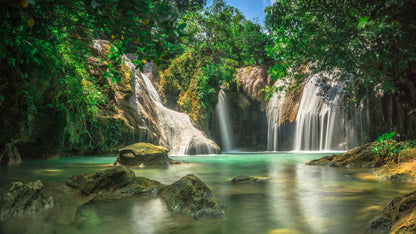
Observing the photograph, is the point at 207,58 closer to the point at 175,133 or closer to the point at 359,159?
the point at 175,133

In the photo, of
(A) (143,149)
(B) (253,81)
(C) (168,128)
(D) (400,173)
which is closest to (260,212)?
(D) (400,173)

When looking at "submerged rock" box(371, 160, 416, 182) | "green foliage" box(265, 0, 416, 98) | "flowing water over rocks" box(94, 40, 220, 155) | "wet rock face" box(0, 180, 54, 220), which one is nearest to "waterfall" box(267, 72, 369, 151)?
"flowing water over rocks" box(94, 40, 220, 155)

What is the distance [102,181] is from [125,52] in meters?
2.36

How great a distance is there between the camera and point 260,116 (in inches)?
939

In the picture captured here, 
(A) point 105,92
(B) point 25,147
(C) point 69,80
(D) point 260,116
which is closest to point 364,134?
(D) point 260,116

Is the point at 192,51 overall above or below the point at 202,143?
above

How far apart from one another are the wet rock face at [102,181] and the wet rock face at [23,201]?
0.80m

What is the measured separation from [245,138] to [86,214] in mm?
21383

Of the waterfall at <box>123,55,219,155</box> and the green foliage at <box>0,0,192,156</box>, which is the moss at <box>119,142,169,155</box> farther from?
the waterfall at <box>123,55,219,155</box>

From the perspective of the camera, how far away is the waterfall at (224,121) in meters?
22.5

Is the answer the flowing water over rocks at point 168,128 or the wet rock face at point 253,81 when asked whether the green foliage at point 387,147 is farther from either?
the wet rock face at point 253,81

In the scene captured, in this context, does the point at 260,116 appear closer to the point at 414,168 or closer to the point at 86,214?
the point at 414,168

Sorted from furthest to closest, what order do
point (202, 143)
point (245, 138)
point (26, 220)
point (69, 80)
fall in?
1. point (245, 138)
2. point (202, 143)
3. point (69, 80)
4. point (26, 220)

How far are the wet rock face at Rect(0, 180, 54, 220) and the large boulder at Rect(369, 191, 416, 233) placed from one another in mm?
3930
